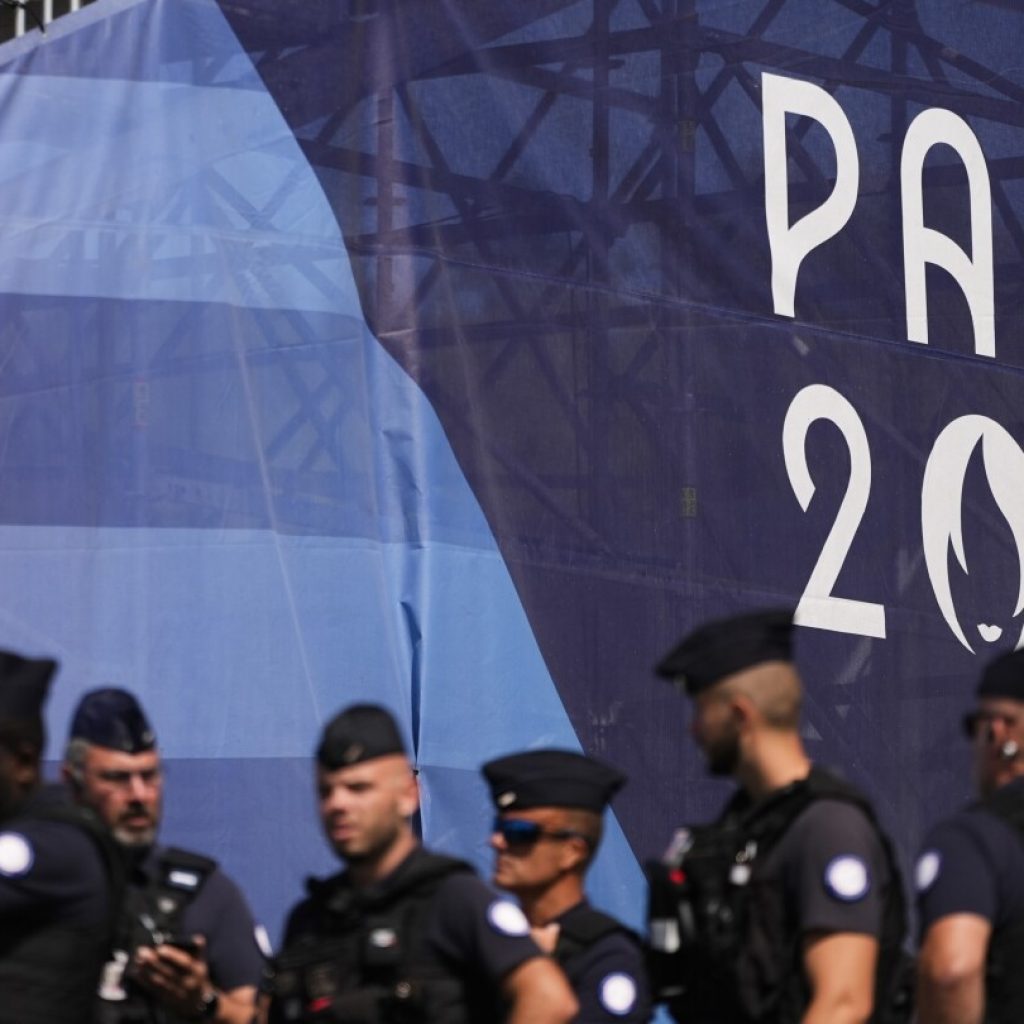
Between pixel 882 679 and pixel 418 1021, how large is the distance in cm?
354

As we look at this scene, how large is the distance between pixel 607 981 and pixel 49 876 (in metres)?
1.12

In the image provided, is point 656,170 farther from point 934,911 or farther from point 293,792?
point 934,911

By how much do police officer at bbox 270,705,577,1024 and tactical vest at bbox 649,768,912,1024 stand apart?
0.22 m

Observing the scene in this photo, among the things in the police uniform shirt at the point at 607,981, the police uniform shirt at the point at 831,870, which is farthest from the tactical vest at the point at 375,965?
the police uniform shirt at the point at 831,870

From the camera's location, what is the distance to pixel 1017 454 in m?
7.66

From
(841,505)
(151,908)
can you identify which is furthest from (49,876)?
(841,505)

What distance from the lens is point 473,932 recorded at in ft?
12.7

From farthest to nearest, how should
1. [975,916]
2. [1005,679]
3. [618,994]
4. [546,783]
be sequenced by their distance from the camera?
[546,783]
[618,994]
[1005,679]
[975,916]

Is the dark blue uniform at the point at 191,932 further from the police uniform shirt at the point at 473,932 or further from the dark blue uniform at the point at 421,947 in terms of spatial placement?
the police uniform shirt at the point at 473,932

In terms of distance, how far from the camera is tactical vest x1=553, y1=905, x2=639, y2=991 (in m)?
4.30

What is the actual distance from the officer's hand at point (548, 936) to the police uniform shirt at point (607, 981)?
15mm

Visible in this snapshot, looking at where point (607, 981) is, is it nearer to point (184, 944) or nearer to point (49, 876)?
point (184, 944)

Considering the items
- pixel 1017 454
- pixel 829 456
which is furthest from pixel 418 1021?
pixel 1017 454

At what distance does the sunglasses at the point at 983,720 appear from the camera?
4133mm
